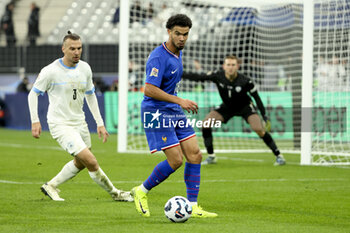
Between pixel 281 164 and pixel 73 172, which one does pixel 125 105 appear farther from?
pixel 73 172

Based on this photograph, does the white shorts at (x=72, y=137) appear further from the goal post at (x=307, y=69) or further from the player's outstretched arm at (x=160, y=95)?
the goal post at (x=307, y=69)

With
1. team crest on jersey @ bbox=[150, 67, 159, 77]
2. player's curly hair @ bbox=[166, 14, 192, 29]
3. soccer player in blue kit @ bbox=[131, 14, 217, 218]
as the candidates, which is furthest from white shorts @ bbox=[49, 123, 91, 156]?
player's curly hair @ bbox=[166, 14, 192, 29]

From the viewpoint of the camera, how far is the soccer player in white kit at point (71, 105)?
302 inches

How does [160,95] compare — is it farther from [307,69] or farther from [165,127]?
[307,69]

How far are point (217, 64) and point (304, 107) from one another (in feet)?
19.1

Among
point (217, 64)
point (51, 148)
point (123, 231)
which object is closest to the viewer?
point (123, 231)

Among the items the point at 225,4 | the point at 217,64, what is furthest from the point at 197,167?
the point at 217,64

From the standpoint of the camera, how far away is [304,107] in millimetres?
12273

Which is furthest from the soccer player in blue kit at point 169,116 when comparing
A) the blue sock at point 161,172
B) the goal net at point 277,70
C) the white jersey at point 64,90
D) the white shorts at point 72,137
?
the goal net at point 277,70

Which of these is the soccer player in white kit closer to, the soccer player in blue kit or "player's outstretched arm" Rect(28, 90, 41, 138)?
"player's outstretched arm" Rect(28, 90, 41, 138)

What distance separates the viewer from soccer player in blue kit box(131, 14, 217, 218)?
6566 millimetres

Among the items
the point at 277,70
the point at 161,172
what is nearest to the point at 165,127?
the point at 161,172

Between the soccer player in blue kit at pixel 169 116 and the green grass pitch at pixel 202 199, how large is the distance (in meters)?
0.39

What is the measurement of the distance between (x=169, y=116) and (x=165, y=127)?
126 mm
